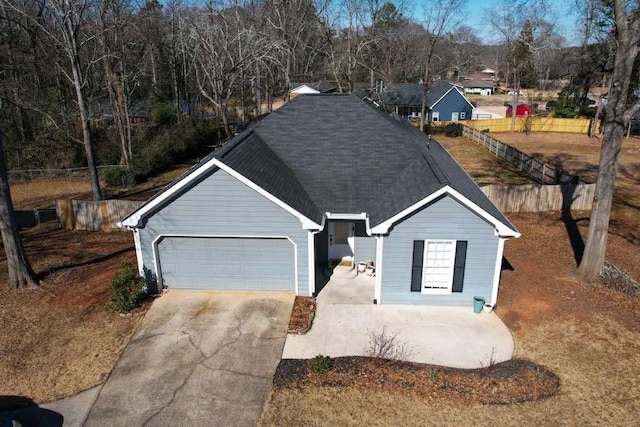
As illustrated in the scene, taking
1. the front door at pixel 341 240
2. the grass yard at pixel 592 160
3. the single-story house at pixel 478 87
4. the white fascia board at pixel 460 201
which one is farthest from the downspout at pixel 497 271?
the single-story house at pixel 478 87

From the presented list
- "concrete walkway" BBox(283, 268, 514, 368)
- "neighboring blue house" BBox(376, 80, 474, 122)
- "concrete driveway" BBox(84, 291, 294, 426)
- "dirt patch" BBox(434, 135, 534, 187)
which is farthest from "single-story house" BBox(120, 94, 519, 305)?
"neighboring blue house" BBox(376, 80, 474, 122)

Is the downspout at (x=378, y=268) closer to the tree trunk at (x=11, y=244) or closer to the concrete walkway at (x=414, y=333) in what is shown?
the concrete walkway at (x=414, y=333)

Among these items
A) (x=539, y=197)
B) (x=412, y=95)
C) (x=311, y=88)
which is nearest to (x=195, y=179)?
(x=539, y=197)

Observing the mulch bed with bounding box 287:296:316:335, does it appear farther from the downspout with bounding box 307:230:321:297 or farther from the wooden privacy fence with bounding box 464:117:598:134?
the wooden privacy fence with bounding box 464:117:598:134

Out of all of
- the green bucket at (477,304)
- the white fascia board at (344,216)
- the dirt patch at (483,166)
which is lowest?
the green bucket at (477,304)

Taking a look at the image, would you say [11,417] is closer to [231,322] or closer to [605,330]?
[231,322]

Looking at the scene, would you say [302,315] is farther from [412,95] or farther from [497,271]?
[412,95]

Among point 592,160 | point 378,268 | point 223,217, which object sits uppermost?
point 223,217
